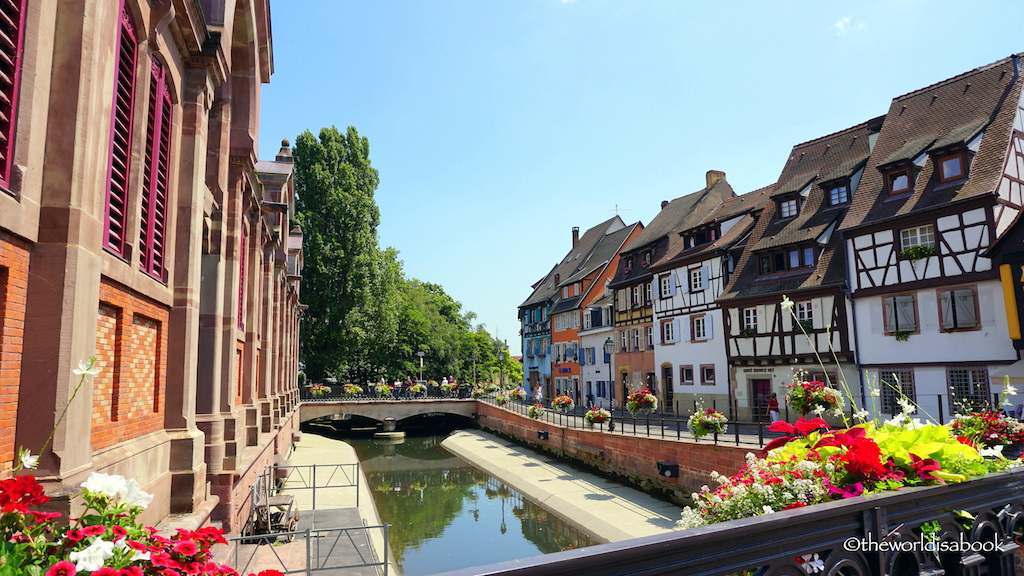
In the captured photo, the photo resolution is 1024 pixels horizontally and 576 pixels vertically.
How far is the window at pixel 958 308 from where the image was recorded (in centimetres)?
2020

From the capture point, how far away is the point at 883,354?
74.8ft

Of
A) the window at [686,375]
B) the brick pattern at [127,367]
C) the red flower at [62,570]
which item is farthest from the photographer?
the window at [686,375]

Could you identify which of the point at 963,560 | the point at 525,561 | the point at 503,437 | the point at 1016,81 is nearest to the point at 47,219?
the point at 525,561

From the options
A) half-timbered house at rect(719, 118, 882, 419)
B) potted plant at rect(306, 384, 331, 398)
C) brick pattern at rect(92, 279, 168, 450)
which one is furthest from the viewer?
potted plant at rect(306, 384, 331, 398)

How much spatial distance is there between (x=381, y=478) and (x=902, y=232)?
81.5 ft

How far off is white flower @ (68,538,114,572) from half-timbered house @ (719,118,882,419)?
25496mm

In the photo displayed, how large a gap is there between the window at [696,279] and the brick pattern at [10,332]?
101 ft

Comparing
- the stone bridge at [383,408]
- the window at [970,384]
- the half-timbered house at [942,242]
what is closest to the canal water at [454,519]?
the stone bridge at [383,408]

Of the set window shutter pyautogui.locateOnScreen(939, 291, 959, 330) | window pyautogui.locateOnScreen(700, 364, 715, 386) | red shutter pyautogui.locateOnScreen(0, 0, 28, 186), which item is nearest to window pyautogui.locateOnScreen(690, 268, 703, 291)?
window pyautogui.locateOnScreen(700, 364, 715, 386)

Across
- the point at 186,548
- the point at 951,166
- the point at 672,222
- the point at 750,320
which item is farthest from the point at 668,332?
the point at 186,548

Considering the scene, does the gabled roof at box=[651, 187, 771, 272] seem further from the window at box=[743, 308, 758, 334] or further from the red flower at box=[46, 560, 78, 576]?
the red flower at box=[46, 560, 78, 576]

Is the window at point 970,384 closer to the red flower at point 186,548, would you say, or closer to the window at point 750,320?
the window at point 750,320

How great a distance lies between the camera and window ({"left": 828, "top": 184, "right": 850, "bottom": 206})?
26.6 meters

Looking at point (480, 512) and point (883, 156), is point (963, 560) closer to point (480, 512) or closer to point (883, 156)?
point (480, 512)
